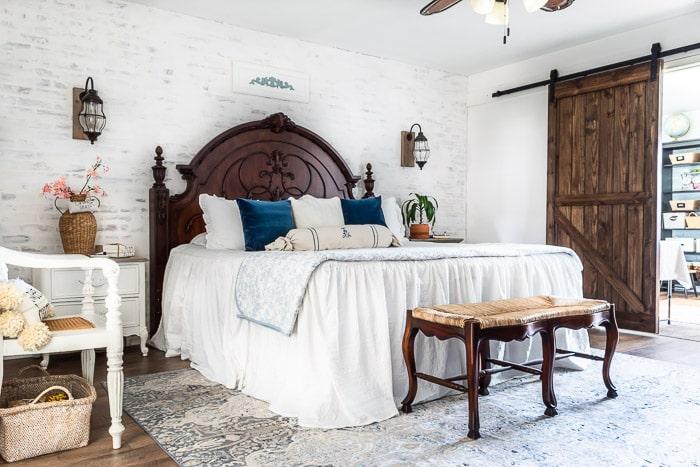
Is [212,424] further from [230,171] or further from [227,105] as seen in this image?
[227,105]

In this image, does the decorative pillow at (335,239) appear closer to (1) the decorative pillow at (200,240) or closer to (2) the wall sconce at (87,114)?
(1) the decorative pillow at (200,240)

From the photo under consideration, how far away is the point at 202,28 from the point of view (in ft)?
15.6

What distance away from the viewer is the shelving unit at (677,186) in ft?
27.8

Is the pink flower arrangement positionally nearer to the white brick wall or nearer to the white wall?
the white brick wall

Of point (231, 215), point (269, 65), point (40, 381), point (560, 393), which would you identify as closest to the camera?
point (40, 381)

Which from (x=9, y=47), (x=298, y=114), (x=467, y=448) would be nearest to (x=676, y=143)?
(x=298, y=114)

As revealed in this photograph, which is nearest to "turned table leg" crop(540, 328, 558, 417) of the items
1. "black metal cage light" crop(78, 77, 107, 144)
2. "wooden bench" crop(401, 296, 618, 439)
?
"wooden bench" crop(401, 296, 618, 439)

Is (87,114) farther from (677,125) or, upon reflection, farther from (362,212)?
(677,125)

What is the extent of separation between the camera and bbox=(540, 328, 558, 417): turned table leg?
8.95 ft

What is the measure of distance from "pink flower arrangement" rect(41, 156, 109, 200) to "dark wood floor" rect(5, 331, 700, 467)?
1.15 metres

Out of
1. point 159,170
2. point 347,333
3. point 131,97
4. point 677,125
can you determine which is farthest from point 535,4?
point 677,125

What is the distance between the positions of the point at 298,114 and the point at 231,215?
1548mm

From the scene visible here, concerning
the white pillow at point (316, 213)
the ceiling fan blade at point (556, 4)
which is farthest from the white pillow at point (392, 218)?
the ceiling fan blade at point (556, 4)

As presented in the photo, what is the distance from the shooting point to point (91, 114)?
13.4 ft
